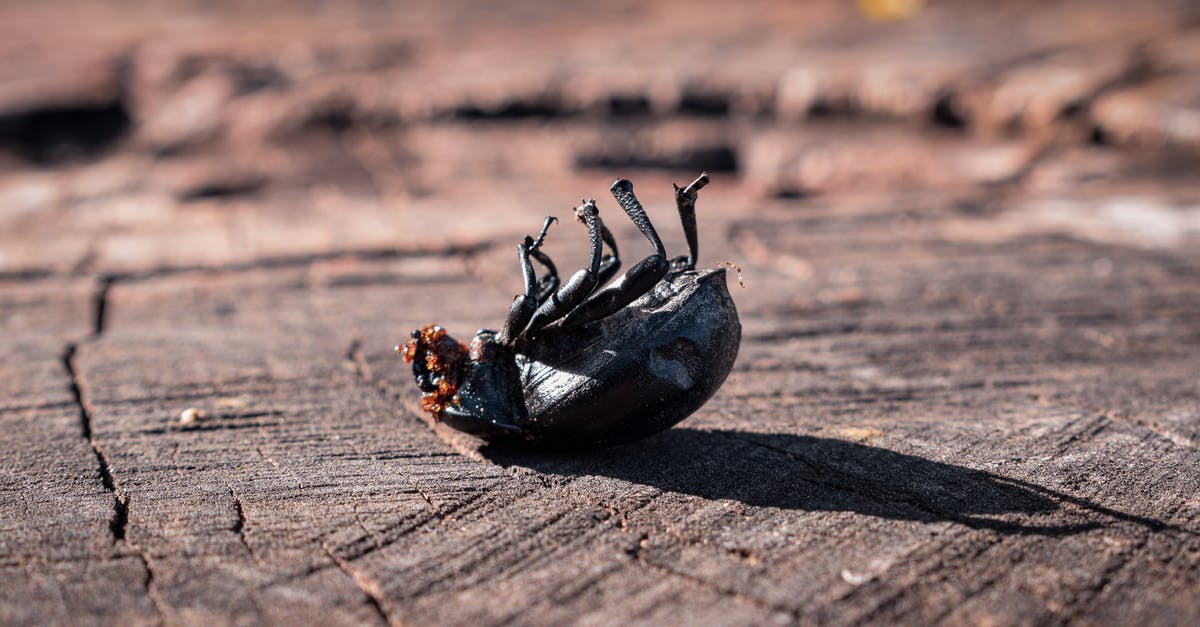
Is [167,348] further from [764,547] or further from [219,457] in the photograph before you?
[764,547]

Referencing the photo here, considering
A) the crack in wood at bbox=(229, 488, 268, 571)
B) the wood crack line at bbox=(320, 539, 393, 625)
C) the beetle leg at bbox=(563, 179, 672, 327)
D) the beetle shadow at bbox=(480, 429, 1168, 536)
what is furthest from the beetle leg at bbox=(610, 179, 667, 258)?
the crack in wood at bbox=(229, 488, 268, 571)

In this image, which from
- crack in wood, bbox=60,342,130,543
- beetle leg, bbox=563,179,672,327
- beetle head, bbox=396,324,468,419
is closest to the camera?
crack in wood, bbox=60,342,130,543

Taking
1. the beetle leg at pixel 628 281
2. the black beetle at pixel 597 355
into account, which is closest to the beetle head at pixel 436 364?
the black beetle at pixel 597 355

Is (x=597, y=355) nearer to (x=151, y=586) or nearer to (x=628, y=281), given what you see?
(x=628, y=281)

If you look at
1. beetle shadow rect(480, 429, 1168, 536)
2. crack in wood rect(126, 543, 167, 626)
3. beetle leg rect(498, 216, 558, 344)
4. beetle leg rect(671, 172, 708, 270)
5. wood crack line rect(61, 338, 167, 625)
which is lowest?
beetle shadow rect(480, 429, 1168, 536)

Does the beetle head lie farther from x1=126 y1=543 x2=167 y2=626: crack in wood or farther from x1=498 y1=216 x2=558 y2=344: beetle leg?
x1=126 y1=543 x2=167 y2=626: crack in wood
